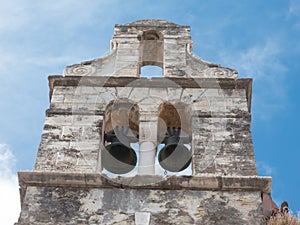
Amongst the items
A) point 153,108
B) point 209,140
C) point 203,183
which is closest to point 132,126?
point 153,108

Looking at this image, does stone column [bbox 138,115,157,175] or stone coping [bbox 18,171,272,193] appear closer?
stone coping [bbox 18,171,272,193]

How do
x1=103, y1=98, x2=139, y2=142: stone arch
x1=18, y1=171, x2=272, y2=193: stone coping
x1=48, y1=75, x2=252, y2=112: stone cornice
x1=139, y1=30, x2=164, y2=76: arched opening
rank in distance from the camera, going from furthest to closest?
1. x1=139, y1=30, x2=164, y2=76: arched opening
2. x1=48, y1=75, x2=252, y2=112: stone cornice
3. x1=103, y1=98, x2=139, y2=142: stone arch
4. x1=18, y1=171, x2=272, y2=193: stone coping

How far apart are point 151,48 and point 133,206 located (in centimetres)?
360

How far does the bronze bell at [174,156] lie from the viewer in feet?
31.1

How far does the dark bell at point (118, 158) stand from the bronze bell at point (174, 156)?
376 mm

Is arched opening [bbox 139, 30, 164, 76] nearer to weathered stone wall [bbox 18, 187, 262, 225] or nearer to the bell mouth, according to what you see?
the bell mouth

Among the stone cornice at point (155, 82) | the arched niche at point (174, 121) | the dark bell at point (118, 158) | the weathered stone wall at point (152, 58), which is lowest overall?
the dark bell at point (118, 158)

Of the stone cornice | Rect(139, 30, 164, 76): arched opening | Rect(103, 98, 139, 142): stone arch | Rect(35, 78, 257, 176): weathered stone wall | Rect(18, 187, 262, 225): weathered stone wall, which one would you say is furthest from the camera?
Rect(139, 30, 164, 76): arched opening

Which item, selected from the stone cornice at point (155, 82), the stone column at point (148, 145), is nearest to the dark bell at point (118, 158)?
the stone column at point (148, 145)

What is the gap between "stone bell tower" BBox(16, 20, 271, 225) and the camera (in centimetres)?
819

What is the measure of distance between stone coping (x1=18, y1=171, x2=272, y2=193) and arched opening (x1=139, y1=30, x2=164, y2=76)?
116 inches

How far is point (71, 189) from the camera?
8430 mm

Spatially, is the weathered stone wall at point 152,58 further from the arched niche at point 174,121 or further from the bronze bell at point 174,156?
the bronze bell at point 174,156

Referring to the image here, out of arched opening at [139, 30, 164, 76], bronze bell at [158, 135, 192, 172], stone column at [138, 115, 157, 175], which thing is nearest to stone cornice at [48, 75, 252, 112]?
stone column at [138, 115, 157, 175]
